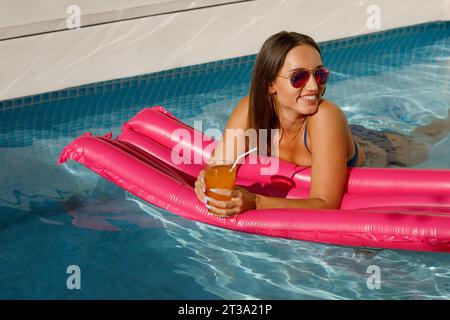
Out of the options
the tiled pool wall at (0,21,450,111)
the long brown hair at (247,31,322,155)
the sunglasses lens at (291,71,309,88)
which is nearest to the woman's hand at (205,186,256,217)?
the long brown hair at (247,31,322,155)

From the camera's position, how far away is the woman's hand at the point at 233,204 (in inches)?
149

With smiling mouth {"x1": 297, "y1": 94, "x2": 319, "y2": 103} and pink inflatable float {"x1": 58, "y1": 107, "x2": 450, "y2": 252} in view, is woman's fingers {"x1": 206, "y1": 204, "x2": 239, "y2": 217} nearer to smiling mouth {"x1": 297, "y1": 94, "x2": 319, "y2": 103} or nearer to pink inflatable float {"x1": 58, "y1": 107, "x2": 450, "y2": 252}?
pink inflatable float {"x1": 58, "y1": 107, "x2": 450, "y2": 252}

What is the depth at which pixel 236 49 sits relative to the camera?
23.7ft

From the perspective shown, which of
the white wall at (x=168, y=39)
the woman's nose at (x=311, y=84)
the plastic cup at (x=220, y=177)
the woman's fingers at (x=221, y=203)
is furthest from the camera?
the white wall at (x=168, y=39)

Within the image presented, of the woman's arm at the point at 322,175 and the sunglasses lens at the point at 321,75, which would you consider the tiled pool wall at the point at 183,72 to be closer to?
the woman's arm at the point at 322,175

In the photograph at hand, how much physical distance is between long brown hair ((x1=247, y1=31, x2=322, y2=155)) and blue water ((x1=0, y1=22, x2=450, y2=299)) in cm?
62

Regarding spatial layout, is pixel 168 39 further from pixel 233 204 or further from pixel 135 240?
pixel 233 204

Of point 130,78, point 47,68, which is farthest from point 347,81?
point 47,68

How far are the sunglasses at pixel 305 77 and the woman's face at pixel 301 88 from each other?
15 millimetres

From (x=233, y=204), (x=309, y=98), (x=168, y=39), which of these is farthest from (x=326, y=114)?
(x=168, y=39)

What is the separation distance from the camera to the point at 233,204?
3.79 metres

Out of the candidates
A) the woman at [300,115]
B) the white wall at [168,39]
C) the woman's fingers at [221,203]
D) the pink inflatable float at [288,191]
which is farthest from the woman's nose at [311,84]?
the white wall at [168,39]
